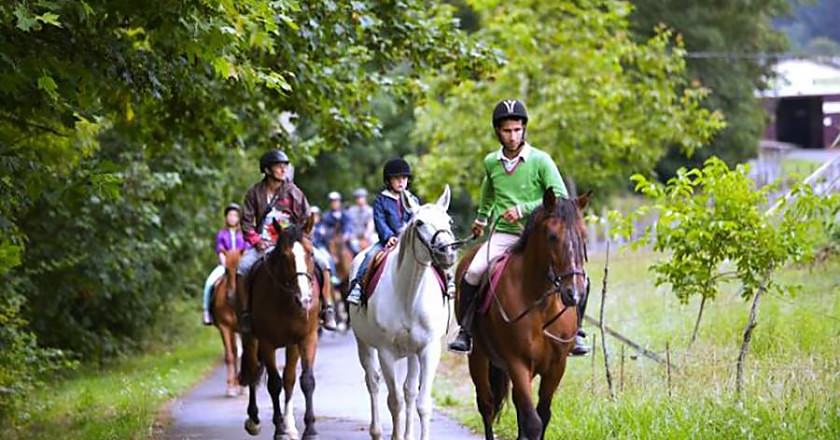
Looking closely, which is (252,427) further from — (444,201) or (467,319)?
(444,201)

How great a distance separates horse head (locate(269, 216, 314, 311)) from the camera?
13.4 metres

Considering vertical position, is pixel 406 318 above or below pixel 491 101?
below

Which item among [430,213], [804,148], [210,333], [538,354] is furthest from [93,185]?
[804,148]

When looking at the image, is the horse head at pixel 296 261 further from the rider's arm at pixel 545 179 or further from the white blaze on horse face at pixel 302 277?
the rider's arm at pixel 545 179

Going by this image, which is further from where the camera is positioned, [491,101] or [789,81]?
[789,81]

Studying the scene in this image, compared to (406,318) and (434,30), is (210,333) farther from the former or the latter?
(406,318)

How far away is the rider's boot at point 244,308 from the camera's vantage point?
47.5 feet

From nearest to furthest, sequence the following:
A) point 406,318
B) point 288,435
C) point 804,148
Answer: point 406,318, point 288,435, point 804,148

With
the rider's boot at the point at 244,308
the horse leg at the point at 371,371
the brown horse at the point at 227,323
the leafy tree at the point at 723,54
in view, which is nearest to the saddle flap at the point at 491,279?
the horse leg at the point at 371,371

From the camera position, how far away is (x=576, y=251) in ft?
33.0

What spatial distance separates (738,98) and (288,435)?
120 ft

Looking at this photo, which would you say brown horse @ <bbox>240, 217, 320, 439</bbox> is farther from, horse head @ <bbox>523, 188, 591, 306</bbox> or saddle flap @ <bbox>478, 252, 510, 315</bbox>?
horse head @ <bbox>523, 188, 591, 306</bbox>

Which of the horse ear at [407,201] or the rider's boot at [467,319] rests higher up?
the horse ear at [407,201]

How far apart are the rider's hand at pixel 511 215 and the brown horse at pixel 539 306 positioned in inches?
14.5
